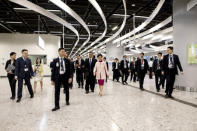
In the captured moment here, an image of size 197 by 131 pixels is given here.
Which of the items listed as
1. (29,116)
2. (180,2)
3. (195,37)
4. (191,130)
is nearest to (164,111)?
(191,130)

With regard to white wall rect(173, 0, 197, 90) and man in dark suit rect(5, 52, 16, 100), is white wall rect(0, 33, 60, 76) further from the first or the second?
white wall rect(173, 0, 197, 90)

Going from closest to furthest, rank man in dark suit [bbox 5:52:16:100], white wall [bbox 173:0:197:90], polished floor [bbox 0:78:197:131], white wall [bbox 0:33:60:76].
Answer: polished floor [bbox 0:78:197:131] < man in dark suit [bbox 5:52:16:100] < white wall [bbox 173:0:197:90] < white wall [bbox 0:33:60:76]

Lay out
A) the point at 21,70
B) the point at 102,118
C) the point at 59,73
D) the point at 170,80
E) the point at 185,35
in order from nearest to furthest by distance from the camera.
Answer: the point at 102,118 → the point at 59,73 → the point at 21,70 → the point at 170,80 → the point at 185,35

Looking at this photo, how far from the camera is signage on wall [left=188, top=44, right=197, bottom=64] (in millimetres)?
7625

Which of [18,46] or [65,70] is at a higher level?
[18,46]

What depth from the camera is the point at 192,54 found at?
25.3 ft

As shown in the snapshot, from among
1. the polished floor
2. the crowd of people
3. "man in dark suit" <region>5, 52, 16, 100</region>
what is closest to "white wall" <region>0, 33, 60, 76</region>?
the crowd of people

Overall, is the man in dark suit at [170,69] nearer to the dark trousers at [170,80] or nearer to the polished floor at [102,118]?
the dark trousers at [170,80]

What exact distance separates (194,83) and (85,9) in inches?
294

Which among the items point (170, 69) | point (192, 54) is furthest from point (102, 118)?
point (192, 54)

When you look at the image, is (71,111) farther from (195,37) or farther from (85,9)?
(85,9)

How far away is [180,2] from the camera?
822cm

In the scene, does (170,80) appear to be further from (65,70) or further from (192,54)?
(65,70)

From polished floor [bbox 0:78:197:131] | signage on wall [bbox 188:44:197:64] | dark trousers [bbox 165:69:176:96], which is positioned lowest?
polished floor [bbox 0:78:197:131]
